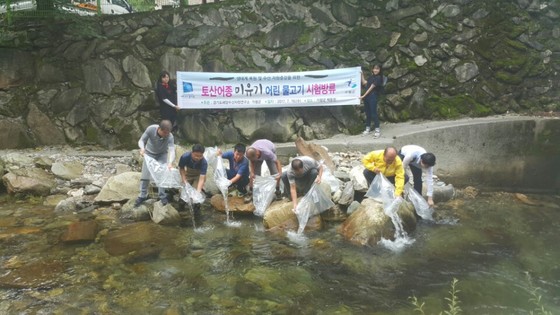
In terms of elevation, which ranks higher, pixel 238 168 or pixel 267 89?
pixel 267 89

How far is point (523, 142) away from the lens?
9.74 m

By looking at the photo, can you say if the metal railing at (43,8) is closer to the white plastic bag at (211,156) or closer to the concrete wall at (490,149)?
the white plastic bag at (211,156)

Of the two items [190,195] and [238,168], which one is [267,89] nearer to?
[238,168]

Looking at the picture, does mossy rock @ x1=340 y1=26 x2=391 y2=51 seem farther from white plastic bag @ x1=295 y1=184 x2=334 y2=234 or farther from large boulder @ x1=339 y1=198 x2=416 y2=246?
large boulder @ x1=339 y1=198 x2=416 y2=246

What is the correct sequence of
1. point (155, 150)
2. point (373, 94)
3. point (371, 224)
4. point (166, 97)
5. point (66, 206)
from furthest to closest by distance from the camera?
point (373, 94) < point (166, 97) < point (66, 206) < point (155, 150) < point (371, 224)

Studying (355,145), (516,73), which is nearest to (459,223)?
(355,145)

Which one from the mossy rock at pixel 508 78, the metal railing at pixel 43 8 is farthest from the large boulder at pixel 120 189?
the mossy rock at pixel 508 78

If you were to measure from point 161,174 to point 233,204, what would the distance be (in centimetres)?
129

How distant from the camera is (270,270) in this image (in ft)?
17.9

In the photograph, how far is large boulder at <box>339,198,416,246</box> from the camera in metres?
6.16

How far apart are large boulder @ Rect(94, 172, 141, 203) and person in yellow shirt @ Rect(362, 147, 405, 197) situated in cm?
405

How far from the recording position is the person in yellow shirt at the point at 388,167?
6270 mm

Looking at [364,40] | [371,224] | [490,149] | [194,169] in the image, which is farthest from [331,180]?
[364,40]

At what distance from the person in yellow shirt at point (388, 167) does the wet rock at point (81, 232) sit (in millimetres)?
4298
